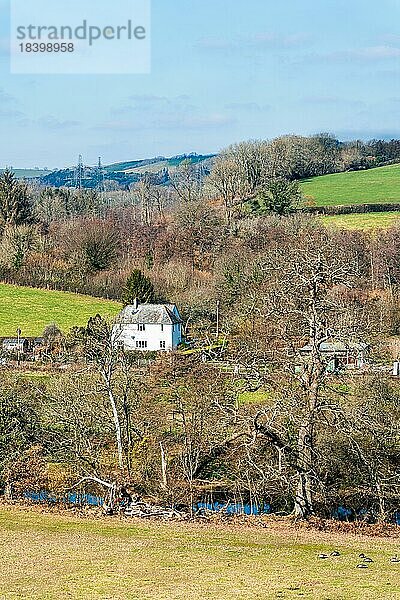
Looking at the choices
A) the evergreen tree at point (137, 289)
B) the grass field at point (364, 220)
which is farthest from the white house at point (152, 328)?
the grass field at point (364, 220)

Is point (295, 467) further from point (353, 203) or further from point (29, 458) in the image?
point (353, 203)

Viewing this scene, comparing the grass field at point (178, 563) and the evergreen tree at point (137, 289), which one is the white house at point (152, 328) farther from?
the grass field at point (178, 563)

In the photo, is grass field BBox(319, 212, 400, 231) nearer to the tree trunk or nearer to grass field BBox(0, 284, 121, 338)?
grass field BBox(0, 284, 121, 338)

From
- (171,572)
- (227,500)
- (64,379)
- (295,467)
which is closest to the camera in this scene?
(171,572)

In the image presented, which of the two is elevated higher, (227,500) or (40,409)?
(40,409)

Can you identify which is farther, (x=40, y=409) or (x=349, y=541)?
(x=40, y=409)

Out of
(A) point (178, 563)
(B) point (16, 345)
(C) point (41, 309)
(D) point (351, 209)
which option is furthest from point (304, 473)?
(D) point (351, 209)

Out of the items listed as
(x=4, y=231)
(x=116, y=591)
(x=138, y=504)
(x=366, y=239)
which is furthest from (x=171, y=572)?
(x=4, y=231)
